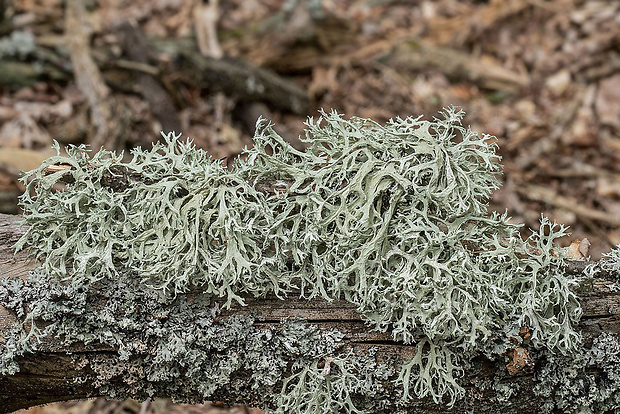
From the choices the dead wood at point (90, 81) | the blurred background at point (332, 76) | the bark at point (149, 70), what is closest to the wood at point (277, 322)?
the blurred background at point (332, 76)

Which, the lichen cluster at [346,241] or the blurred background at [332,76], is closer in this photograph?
the lichen cluster at [346,241]

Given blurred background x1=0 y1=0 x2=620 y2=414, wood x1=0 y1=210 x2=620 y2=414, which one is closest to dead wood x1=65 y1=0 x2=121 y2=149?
blurred background x1=0 y1=0 x2=620 y2=414

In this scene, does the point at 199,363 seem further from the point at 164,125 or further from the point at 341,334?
the point at 164,125

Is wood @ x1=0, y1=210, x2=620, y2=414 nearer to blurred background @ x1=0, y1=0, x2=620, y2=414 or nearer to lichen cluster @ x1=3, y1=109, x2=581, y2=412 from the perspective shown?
lichen cluster @ x1=3, y1=109, x2=581, y2=412

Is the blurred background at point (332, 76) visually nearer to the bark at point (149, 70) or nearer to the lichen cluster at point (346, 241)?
the bark at point (149, 70)

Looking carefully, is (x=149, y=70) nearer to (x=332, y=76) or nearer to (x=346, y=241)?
(x=332, y=76)

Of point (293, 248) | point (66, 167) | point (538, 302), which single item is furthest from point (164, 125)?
point (538, 302)
